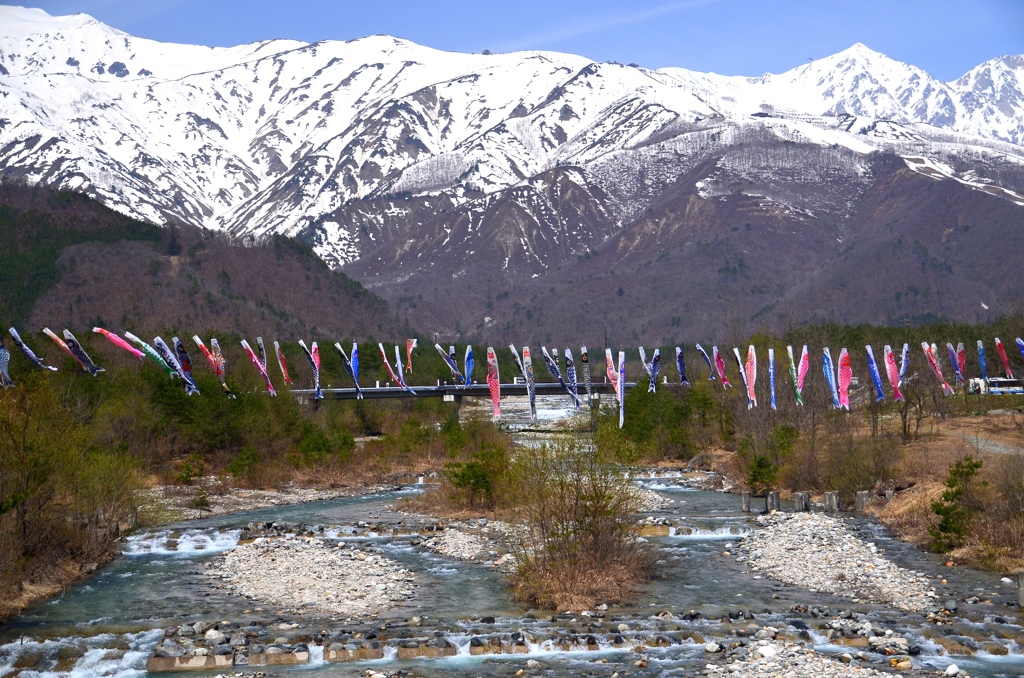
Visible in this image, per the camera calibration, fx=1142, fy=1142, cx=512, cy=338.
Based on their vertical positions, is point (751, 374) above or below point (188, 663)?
above

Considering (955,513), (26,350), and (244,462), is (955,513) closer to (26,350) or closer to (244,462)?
(244,462)

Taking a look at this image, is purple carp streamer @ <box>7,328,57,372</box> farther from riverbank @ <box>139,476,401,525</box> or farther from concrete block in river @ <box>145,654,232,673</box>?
concrete block in river @ <box>145,654,232,673</box>

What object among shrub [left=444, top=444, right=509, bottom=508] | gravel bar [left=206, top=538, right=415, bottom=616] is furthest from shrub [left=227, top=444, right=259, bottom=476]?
gravel bar [left=206, top=538, right=415, bottom=616]

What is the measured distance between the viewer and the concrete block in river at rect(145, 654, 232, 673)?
3250cm

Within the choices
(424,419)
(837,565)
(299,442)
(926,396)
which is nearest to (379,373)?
(424,419)

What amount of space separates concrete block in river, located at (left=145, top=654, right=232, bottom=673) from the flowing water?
52 cm

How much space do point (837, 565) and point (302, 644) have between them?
2148 cm

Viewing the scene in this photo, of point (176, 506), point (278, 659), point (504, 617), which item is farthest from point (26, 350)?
point (504, 617)

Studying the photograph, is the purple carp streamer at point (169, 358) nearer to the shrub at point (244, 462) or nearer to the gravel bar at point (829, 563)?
the shrub at point (244, 462)

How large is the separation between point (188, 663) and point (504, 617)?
997cm

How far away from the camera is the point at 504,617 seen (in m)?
36.9

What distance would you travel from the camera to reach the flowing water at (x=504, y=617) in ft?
106

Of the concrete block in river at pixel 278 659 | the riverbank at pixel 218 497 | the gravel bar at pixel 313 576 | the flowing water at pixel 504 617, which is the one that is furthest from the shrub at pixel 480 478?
the concrete block in river at pixel 278 659

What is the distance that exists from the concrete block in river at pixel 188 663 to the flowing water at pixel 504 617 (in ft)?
1.71
